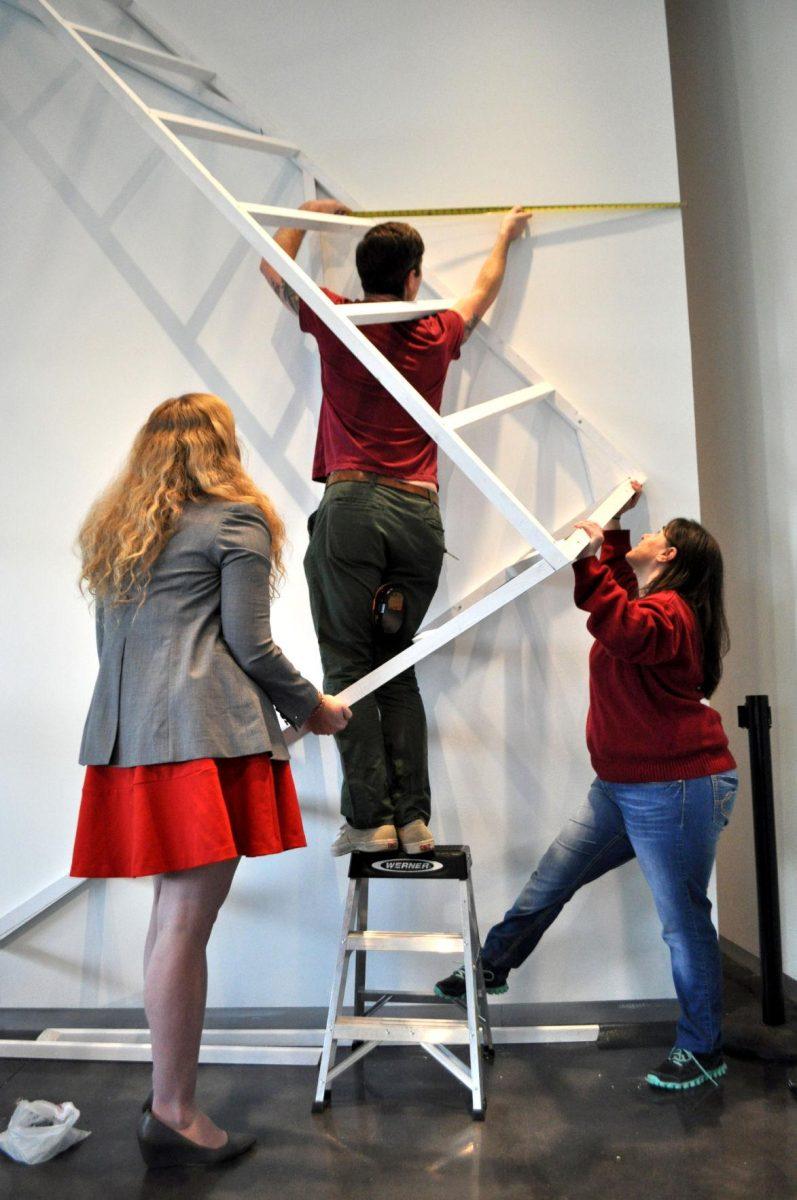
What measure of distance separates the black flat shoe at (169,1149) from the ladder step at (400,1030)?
0.40m

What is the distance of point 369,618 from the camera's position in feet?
8.13

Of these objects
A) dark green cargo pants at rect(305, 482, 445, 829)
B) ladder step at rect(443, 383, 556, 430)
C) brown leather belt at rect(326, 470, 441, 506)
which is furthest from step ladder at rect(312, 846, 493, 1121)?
ladder step at rect(443, 383, 556, 430)

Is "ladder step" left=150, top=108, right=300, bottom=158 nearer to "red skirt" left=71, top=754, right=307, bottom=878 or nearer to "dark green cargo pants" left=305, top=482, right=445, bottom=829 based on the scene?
"dark green cargo pants" left=305, top=482, right=445, bottom=829

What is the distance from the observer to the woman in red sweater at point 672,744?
2.30 m

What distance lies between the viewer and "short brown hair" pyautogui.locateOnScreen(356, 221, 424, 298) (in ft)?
8.32

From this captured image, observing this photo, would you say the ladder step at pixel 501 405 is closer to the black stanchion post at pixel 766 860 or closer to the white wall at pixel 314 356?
the white wall at pixel 314 356

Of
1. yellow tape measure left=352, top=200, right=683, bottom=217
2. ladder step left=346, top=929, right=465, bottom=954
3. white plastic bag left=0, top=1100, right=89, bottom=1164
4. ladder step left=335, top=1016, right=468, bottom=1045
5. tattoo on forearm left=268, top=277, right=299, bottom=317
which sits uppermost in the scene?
yellow tape measure left=352, top=200, right=683, bottom=217

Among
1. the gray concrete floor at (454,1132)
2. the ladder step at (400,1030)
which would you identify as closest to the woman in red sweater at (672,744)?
the gray concrete floor at (454,1132)

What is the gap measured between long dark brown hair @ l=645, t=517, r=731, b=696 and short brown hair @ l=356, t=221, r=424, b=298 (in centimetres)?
97

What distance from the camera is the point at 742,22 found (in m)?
3.09

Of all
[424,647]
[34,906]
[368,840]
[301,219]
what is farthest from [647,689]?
[34,906]

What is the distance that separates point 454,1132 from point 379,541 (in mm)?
1368

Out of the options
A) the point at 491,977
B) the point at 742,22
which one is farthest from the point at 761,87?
the point at 491,977

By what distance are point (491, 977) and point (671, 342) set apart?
187 cm
